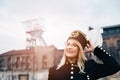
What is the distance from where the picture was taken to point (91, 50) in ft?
13.3

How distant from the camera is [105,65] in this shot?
389 centimetres

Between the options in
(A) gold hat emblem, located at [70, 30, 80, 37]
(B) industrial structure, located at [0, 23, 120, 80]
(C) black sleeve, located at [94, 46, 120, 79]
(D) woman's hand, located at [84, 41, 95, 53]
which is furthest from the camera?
(B) industrial structure, located at [0, 23, 120, 80]

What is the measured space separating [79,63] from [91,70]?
23 centimetres

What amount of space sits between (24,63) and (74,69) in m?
27.7

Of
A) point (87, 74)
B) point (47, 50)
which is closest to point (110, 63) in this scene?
point (87, 74)

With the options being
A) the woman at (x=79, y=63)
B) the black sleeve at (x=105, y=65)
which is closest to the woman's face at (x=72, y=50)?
the woman at (x=79, y=63)

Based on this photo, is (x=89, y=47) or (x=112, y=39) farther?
(x=112, y=39)

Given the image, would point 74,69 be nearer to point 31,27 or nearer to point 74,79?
point 74,79

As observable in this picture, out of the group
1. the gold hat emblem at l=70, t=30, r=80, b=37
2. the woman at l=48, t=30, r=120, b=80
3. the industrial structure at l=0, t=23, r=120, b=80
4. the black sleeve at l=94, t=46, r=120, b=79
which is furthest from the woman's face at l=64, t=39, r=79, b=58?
the industrial structure at l=0, t=23, r=120, b=80

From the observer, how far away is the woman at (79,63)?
393cm

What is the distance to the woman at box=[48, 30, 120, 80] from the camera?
393 centimetres

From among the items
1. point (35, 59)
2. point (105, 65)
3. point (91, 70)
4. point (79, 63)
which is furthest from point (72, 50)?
point (35, 59)

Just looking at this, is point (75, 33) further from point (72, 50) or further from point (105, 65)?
point (105, 65)

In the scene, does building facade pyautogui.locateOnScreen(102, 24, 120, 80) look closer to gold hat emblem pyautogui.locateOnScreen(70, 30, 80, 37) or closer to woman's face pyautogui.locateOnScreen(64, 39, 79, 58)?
gold hat emblem pyautogui.locateOnScreen(70, 30, 80, 37)
